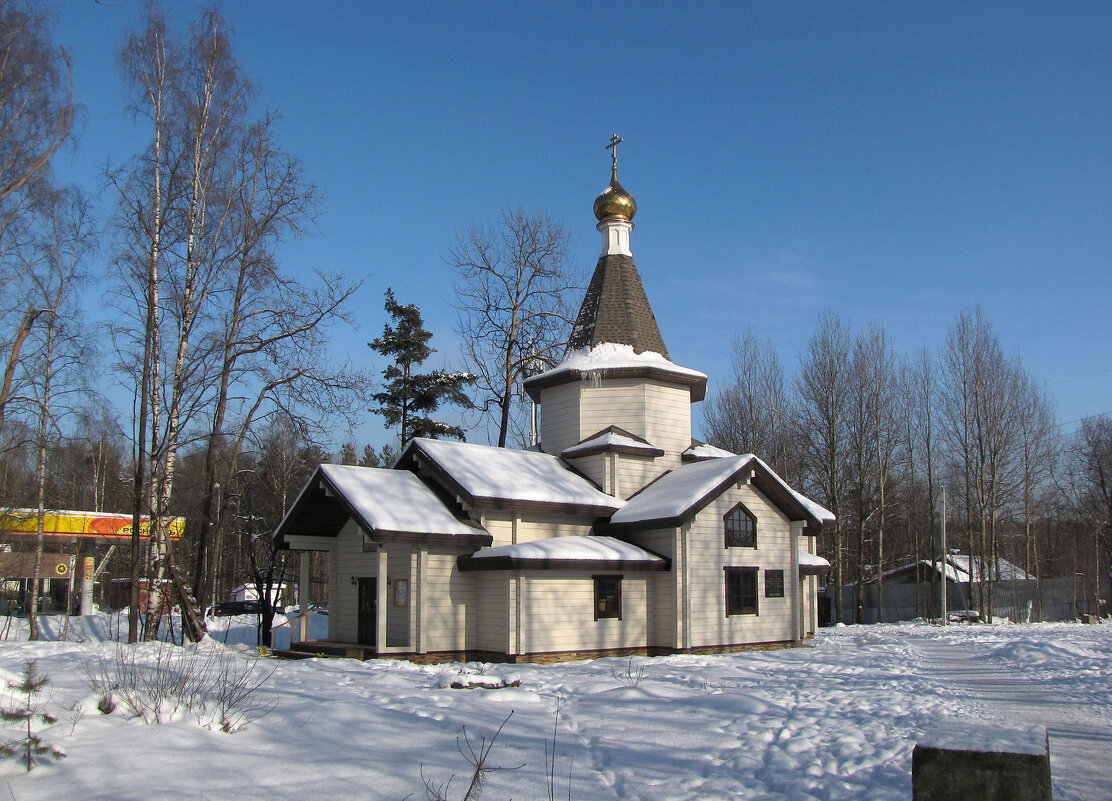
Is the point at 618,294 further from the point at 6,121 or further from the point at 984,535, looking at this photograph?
the point at 984,535

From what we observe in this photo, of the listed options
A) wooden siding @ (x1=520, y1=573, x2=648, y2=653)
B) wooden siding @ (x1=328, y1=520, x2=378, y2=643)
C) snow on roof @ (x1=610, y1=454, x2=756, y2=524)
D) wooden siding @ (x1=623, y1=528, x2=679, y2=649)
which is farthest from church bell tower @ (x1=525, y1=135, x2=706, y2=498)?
wooden siding @ (x1=328, y1=520, x2=378, y2=643)

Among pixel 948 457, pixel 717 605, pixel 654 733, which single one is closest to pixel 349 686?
pixel 654 733

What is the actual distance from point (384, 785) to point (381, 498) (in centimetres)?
1173

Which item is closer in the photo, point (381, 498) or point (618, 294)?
point (381, 498)

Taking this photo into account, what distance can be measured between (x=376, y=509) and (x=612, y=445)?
6232 millimetres

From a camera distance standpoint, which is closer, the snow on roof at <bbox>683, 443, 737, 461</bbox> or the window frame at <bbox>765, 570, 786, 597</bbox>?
the window frame at <bbox>765, 570, 786, 597</bbox>

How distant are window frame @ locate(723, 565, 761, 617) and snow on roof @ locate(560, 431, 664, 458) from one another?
339 cm

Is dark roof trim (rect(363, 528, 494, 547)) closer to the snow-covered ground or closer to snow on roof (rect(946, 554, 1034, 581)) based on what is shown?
the snow-covered ground

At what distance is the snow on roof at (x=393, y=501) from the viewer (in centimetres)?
1650

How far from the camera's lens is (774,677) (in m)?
13.4

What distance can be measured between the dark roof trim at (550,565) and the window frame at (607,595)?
331 millimetres

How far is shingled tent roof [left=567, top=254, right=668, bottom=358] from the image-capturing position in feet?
74.3

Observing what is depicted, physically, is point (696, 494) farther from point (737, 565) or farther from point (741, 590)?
point (741, 590)

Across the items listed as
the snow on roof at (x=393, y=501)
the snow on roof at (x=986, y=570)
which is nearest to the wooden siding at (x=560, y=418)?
the snow on roof at (x=393, y=501)
